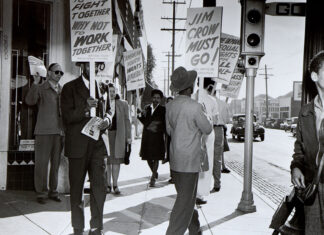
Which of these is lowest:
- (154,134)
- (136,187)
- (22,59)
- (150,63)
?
(136,187)

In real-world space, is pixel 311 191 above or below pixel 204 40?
below

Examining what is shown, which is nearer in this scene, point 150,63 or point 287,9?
point 287,9

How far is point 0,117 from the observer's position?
7254mm

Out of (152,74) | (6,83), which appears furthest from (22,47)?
(152,74)

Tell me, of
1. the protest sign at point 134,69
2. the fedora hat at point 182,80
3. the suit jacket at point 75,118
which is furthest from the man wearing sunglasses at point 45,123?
the protest sign at point 134,69

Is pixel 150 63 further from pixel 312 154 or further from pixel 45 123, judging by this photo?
pixel 312 154

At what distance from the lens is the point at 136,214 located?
6043 millimetres

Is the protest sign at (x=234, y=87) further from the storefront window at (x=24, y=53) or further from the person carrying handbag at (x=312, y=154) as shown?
the person carrying handbag at (x=312, y=154)

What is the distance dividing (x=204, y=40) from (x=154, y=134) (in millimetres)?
2446

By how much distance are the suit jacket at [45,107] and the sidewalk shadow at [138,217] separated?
186 centimetres

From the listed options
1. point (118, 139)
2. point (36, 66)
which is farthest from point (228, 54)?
point (36, 66)

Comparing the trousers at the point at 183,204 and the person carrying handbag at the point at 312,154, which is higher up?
the person carrying handbag at the point at 312,154

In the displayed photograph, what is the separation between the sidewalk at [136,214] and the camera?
17.2ft

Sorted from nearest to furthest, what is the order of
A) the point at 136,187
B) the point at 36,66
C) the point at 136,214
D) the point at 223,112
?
the point at 136,214 → the point at 36,66 → the point at 136,187 → the point at 223,112
